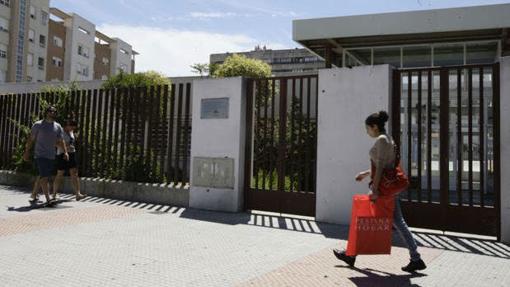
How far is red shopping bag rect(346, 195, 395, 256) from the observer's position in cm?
474

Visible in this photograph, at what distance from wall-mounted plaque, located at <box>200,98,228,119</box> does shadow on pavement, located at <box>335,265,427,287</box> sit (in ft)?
15.3

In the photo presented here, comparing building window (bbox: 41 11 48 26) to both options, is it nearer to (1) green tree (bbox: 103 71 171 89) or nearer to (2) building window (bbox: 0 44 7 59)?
(2) building window (bbox: 0 44 7 59)

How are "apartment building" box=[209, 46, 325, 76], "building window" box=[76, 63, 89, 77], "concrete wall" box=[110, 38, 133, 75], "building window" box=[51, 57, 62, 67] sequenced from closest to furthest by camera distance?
1. "building window" box=[51, 57, 62, 67]
2. "building window" box=[76, 63, 89, 77]
3. "concrete wall" box=[110, 38, 133, 75]
4. "apartment building" box=[209, 46, 325, 76]

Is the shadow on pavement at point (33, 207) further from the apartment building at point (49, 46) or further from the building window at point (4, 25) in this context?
the building window at point (4, 25)

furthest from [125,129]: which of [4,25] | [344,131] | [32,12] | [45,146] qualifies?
[32,12]

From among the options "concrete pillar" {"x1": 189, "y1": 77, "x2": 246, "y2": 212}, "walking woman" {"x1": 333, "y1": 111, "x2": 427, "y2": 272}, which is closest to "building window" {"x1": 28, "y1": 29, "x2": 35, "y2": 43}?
"concrete pillar" {"x1": 189, "y1": 77, "x2": 246, "y2": 212}

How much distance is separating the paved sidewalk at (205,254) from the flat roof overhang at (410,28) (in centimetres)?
837

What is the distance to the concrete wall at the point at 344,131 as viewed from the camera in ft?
23.9

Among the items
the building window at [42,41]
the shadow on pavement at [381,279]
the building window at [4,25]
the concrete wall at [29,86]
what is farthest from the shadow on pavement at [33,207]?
the building window at [42,41]

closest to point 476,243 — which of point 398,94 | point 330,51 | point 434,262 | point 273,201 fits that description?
point 434,262

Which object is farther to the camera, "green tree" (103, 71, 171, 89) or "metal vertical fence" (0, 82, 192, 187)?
"green tree" (103, 71, 171, 89)

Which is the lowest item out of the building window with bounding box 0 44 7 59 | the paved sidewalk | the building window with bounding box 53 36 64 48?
the paved sidewalk

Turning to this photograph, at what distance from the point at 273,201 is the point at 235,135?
1406mm

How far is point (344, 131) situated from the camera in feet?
24.6
